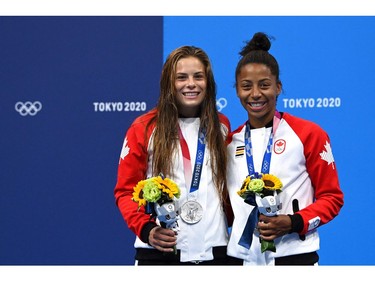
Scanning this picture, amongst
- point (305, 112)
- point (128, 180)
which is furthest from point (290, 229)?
point (305, 112)

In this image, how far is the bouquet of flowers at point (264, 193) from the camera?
275 centimetres

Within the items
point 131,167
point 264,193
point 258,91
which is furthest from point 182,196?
point 258,91

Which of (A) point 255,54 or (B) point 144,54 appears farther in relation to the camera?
(B) point 144,54

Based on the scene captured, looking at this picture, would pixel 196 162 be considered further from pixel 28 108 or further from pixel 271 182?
pixel 28 108

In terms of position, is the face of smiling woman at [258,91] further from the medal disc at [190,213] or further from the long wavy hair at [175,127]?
the medal disc at [190,213]

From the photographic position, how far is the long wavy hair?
305 cm

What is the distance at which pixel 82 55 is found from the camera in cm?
485

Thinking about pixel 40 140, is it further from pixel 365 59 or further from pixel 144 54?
pixel 365 59

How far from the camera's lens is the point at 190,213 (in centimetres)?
300

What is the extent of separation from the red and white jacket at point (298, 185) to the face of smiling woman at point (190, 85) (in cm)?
35

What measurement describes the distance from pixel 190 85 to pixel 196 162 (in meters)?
0.34

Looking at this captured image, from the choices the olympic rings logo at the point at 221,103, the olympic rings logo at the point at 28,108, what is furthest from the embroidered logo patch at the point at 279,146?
the olympic rings logo at the point at 28,108

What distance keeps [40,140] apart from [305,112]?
1.83 m

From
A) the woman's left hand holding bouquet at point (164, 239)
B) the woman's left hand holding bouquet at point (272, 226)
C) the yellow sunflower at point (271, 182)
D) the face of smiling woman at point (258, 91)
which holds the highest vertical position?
the face of smiling woman at point (258, 91)
